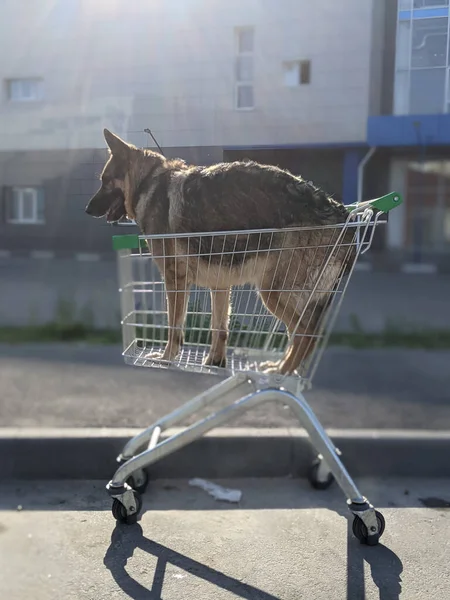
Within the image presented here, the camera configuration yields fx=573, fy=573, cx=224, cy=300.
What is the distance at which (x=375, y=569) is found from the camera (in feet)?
8.14

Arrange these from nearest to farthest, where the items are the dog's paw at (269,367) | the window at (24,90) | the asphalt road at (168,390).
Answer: the dog's paw at (269,367) < the window at (24,90) < the asphalt road at (168,390)

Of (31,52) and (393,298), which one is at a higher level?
(31,52)

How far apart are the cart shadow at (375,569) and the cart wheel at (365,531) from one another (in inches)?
1.7

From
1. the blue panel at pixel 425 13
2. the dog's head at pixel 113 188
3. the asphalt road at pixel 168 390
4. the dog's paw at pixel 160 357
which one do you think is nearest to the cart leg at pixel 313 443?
the dog's paw at pixel 160 357

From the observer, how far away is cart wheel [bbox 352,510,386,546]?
8.41 ft

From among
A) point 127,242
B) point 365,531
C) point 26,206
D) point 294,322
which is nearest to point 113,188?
point 127,242

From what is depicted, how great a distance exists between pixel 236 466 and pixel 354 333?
3.89 meters

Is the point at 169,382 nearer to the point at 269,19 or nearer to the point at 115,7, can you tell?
the point at 115,7

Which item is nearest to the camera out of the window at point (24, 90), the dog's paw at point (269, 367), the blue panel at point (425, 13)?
the dog's paw at point (269, 367)

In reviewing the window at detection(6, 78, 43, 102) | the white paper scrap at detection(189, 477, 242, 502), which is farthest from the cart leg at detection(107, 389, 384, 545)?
the window at detection(6, 78, 43, 102)

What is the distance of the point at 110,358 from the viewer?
228 inches

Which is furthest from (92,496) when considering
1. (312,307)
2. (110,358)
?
(110,358)

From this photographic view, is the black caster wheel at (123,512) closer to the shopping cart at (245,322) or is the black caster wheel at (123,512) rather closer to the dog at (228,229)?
the shopping cart at (245,322)

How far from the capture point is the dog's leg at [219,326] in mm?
2580
